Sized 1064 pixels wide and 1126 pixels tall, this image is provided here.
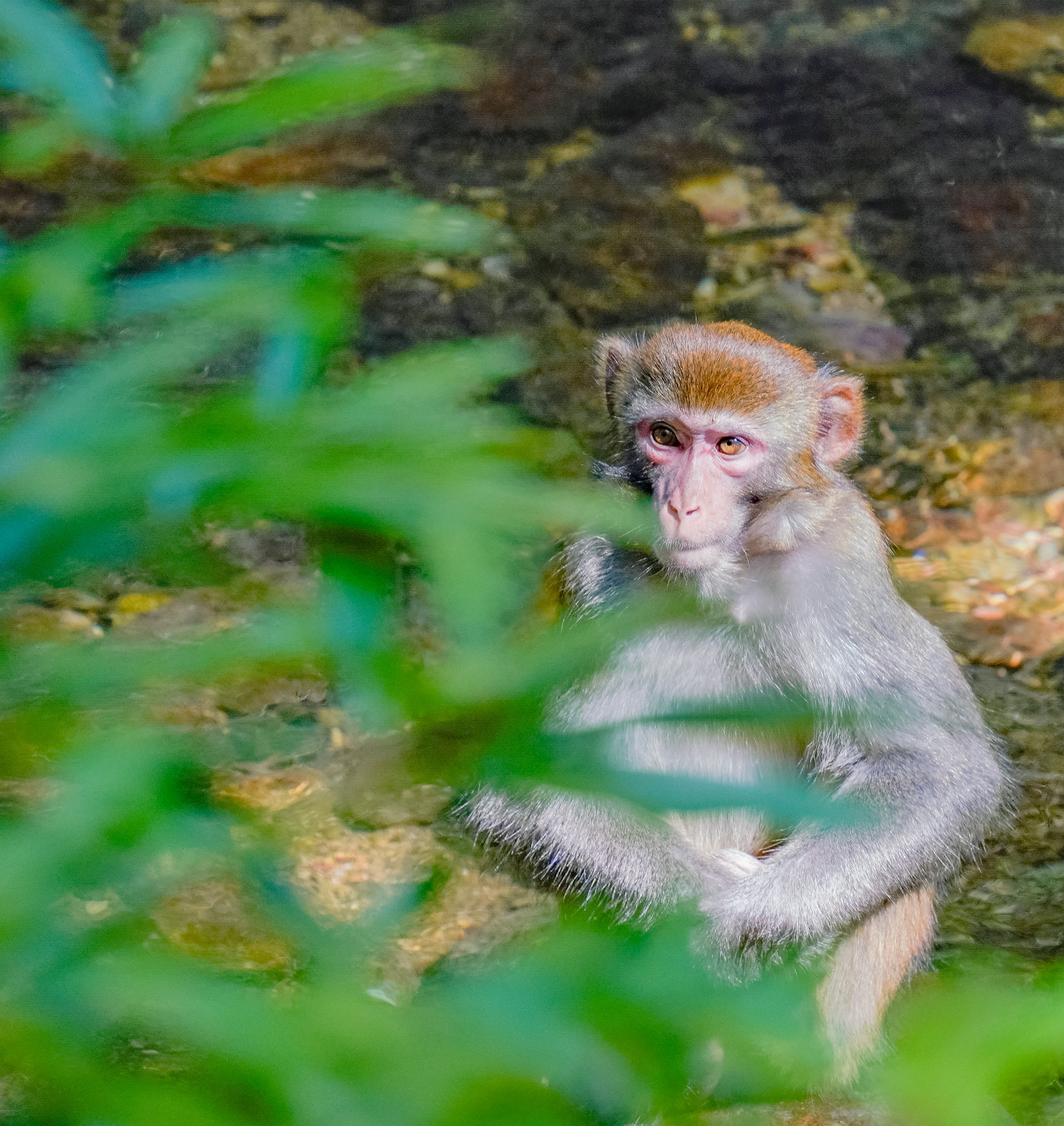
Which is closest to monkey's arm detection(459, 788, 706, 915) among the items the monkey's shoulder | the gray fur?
the gray fur

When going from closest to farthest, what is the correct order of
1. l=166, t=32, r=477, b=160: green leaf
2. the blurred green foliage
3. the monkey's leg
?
the blurred green foliage → l=166, t=32, r=477, b=160: green leaf → the monkey's leg

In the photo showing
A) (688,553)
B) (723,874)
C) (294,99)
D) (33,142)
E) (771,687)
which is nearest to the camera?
(294,99)

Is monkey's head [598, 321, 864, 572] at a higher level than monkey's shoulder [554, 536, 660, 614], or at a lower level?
higher

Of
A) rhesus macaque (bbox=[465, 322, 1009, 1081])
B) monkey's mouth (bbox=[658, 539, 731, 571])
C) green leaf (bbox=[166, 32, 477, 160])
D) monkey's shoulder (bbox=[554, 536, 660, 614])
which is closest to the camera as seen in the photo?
green leaf (bbox=[166, 32, 477, 160])

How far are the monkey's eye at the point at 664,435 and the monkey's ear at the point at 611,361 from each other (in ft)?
0.80

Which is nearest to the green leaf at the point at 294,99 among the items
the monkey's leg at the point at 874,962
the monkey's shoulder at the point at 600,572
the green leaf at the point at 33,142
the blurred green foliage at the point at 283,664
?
the blurred green foliage at the point at 283,664

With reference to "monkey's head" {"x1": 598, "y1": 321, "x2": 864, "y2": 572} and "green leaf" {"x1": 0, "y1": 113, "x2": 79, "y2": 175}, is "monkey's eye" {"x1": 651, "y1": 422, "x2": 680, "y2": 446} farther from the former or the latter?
"green leaf" {"x1": 0, "y1": 113, "x2": 79, "y2": 175}

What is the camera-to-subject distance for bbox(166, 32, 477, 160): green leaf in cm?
111

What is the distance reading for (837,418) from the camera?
10.5 feet

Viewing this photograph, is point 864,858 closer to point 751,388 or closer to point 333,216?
point 751,388

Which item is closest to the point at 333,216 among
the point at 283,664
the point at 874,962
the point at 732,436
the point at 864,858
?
the point at 283,664

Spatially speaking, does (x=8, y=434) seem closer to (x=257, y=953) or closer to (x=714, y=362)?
(x=257, y=953)

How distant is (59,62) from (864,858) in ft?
8.48

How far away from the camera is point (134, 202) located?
3.75 feet
